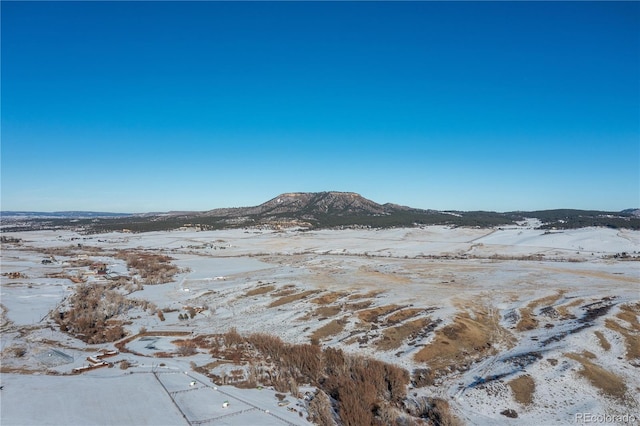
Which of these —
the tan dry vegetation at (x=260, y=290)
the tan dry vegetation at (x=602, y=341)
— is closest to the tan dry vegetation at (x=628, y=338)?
the tan dry vegetation at (x=602, y=341)

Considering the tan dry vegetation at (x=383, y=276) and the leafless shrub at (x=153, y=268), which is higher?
the tan dry vegetation at (x=383, y=276)

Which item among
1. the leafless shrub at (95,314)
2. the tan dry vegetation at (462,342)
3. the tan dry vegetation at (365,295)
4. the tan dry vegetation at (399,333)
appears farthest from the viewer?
the tan dry vegetation at (365,295)

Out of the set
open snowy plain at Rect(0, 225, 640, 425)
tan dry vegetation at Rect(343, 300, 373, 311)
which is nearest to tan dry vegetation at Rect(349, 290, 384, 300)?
open snowy plain at Rect(0, 225, 640, 425)

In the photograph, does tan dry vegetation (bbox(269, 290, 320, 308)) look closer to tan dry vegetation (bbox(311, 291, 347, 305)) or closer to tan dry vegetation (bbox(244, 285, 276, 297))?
tan dry vegetation (bbox(311, 291, 347, 305))

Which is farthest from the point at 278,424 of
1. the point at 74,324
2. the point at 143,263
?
the point at 143,263

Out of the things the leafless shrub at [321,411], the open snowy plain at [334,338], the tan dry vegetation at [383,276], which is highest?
the tan dry vegetation at [383,276]

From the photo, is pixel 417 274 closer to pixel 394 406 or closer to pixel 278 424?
pixel 394 406

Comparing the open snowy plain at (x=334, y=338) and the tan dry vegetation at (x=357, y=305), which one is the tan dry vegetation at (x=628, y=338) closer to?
the open snowy plain at (x=334, y=338)
